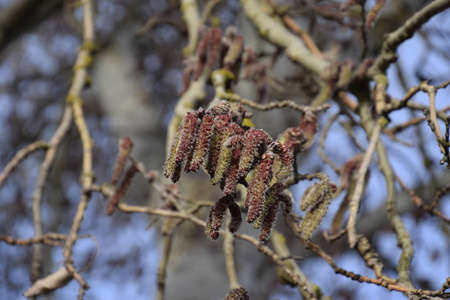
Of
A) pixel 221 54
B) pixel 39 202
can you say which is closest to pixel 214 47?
A: pixel 221 54

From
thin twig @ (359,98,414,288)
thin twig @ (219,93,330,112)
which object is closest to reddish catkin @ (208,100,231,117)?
thin twig @ (219,93,330,112)

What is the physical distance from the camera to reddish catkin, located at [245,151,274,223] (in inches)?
43.9

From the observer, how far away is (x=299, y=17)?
4297mm

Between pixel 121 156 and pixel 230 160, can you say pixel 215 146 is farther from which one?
pixel 121 156

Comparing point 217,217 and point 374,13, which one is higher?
point 374,13

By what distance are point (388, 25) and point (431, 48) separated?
0.36 m

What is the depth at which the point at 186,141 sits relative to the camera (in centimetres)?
116

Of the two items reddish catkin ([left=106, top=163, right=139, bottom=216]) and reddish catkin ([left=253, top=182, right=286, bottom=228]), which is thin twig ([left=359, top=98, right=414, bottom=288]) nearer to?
reddish catkin ([left=253, top=182, right=286, bottom=228])

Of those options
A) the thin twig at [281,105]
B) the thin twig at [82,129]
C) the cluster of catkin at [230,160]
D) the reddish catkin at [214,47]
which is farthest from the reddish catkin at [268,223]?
the reddish catkin at [214,47]

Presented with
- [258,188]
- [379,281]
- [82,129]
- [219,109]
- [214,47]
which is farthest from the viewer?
[82,129]

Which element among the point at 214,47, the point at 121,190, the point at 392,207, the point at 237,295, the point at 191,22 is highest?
the point at 191,22

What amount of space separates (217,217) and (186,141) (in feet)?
0.61

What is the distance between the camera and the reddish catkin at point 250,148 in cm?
113

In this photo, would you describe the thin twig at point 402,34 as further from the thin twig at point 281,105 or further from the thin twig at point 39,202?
the thin twig at point 39,202
